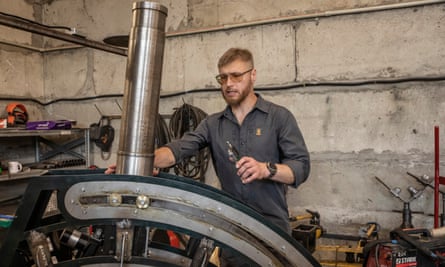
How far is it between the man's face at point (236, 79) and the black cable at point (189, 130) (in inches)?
45.2

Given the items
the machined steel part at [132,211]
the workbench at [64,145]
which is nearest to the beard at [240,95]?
the machined steel part at [132,211]

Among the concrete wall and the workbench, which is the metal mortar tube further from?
the workbench

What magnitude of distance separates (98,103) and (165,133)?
833mm

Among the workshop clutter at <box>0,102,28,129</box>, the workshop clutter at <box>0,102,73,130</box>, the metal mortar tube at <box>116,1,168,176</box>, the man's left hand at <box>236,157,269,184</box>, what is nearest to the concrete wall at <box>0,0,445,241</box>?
the workshop clutter at <box>0,102,73,130</box>

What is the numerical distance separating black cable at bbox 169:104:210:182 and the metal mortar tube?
167cm

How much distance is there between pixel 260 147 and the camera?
1412mm

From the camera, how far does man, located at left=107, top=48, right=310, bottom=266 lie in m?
1.37

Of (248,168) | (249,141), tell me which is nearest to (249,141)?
(249,141)

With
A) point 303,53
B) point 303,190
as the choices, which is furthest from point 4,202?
point 303,53

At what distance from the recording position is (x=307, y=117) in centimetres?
238

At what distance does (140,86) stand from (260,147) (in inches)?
26.6

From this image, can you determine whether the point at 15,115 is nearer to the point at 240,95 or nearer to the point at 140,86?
the point at 240,95

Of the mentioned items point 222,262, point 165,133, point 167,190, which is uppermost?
point 165,133

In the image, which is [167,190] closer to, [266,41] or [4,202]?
[266,41]
